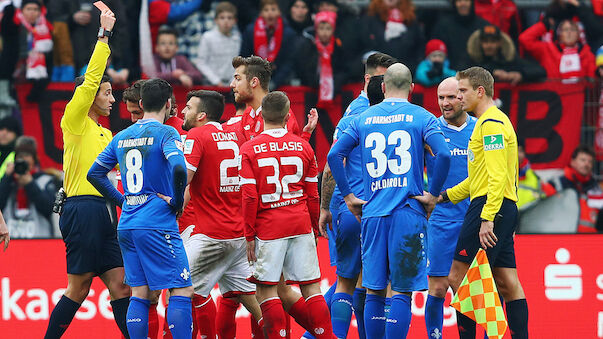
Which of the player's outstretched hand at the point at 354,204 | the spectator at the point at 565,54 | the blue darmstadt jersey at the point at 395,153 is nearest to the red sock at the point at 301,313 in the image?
the player's outstretched hand at the point at 354,204

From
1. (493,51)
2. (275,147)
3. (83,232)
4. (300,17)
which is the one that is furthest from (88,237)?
(493,51)

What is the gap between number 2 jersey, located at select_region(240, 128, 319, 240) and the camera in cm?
826

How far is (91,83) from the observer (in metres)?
8.66

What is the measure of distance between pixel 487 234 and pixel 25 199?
6.67 metres

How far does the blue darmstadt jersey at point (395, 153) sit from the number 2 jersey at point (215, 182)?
1.31 meters

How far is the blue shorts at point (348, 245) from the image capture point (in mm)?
9141

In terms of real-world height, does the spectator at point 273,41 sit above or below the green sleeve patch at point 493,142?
above

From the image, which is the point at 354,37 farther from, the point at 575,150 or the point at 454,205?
the point at 454,205

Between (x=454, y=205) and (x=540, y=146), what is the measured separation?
419 centimetres

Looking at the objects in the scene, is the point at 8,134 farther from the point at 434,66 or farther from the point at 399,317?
the point at 399,317

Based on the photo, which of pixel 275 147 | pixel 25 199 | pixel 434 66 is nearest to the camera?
pixel 275 147

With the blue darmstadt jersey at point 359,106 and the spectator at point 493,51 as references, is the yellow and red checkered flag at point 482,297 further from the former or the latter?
the spectator at point 493,51

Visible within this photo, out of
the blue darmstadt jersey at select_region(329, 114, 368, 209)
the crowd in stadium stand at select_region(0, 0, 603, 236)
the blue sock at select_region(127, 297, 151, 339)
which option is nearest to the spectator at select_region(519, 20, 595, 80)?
the crowd in stadium stand at select_region(0, 0, 603, 236)

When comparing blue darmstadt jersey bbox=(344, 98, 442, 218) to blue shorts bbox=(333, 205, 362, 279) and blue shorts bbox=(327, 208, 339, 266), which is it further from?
blue shorts bbox=(327, 208, 339, 266)
